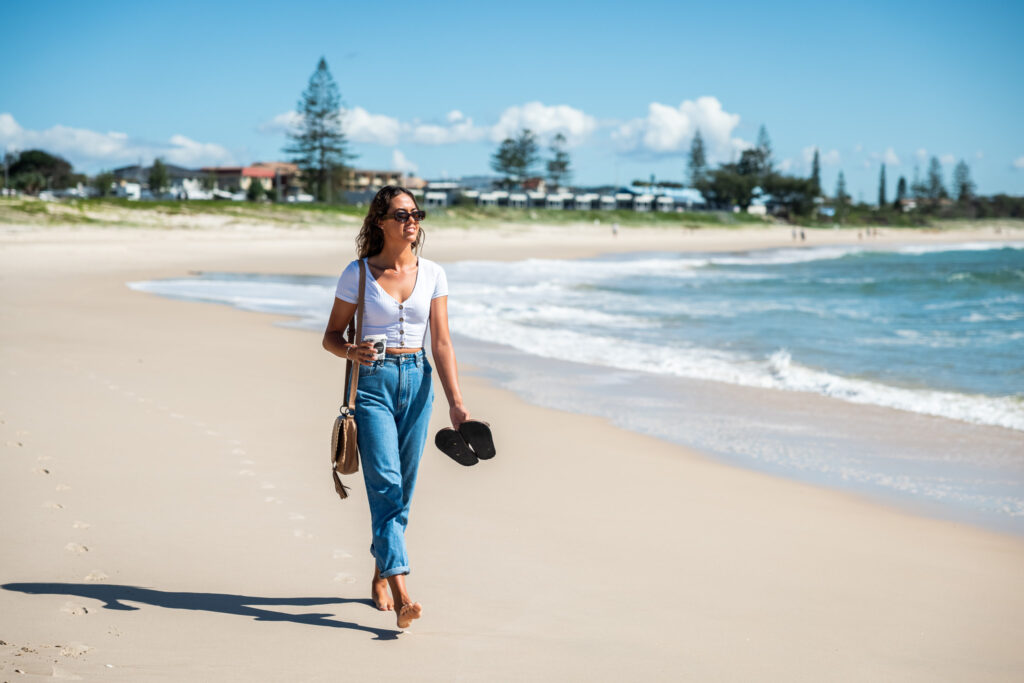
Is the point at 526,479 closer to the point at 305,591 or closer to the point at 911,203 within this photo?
the point at 305,591

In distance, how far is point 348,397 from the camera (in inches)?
124

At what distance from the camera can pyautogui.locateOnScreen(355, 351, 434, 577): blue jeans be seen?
10.2 feet

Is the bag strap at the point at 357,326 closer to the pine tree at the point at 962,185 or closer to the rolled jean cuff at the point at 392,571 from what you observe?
the rolled jean cuff at the point at 392,571

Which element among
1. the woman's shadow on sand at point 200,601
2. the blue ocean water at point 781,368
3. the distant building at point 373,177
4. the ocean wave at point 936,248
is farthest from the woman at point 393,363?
the distant building at point 373,177

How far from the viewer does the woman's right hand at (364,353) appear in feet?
10.1

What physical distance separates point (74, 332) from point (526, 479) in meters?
6.88

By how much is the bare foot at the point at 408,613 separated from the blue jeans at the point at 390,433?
0.12 m

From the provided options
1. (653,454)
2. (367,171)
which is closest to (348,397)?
(653,454)

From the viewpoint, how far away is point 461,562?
12.5 feet

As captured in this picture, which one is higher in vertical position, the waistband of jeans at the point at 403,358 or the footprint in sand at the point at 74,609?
the waistband of jeans at the point at 403,358

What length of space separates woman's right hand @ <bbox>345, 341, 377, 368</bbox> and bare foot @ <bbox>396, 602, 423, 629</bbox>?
830 millimetres

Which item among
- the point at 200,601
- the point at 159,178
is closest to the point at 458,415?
the point at 200,601

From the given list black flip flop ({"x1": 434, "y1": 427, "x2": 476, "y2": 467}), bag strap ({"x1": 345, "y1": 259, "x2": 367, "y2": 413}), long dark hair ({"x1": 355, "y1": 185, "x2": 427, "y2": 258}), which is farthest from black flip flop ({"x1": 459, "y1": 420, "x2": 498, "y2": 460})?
long dark hair ({"x1": 355, "y1": 185, "x2": 427, "y2": 258})

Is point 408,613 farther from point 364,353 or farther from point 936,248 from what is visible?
point 936,248
